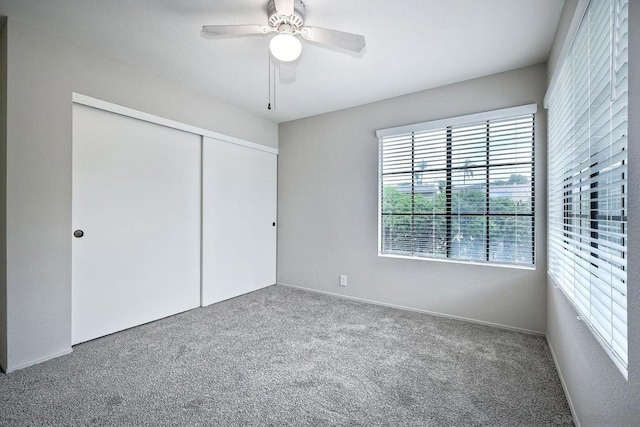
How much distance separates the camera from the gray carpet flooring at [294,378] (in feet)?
5.34

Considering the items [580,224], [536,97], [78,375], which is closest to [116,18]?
[78,375]

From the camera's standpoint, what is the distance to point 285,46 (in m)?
1.80

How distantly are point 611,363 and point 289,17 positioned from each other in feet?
7.51

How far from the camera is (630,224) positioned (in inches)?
38.3

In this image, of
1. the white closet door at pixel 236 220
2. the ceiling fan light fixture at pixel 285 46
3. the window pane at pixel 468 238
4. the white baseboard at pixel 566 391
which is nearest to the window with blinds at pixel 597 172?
the white baseboard at pixel 566 391

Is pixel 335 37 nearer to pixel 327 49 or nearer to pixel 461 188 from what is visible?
pixel 327 49

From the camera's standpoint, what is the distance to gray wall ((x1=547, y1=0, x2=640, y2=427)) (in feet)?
3.03

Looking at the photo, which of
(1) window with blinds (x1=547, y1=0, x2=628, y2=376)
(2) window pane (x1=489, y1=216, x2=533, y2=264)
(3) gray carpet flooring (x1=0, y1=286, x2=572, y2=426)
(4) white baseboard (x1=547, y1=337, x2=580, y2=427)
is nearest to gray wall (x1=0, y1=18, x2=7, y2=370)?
(3) gray carpet flooring (x1=0, y1=286, x2=572, y2=426)

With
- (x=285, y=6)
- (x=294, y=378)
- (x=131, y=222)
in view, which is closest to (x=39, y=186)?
(x=131, y=222)

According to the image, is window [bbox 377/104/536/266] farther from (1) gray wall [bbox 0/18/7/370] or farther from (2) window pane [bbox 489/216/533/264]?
(1) gray wall [bbox 0/18/7/370]

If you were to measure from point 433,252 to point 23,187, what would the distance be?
353 centimetres

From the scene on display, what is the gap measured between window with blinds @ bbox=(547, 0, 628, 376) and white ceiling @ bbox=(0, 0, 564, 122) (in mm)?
581

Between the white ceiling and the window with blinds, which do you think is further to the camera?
the white ceiling

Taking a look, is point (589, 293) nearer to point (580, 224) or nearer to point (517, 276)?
point (580, 224)
